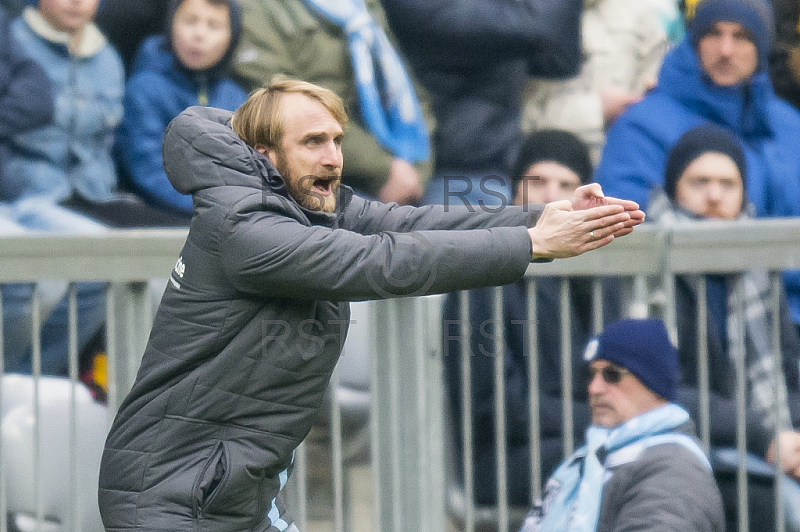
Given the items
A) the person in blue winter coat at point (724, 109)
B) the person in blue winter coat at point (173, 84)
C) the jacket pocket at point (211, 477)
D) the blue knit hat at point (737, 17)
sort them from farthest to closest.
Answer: the blue knit hat at point (737, 17)
the person in blue winter coat at point (724, 109)
the person in blue winter coat at point (173, 84)
the jacket pocket at point (211, 477)

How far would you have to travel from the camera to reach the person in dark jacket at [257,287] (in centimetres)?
280

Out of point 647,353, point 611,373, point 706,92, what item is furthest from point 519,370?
point 706,92

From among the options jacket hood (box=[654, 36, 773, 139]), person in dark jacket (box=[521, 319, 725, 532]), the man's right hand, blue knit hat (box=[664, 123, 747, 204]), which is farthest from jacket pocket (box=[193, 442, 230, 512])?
jacket hood (box=[654, 36, 773, 139])

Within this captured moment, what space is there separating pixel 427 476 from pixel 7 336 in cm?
144

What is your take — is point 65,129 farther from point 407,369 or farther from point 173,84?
point 407,369

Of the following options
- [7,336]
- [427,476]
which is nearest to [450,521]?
[427,476]

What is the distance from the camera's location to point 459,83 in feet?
17.2

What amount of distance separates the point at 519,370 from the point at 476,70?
1718 millimetres

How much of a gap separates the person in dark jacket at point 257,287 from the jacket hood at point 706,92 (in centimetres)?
237

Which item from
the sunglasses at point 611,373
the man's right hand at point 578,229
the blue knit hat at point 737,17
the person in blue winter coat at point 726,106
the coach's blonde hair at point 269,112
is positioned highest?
the blue knit hat at point 737,17

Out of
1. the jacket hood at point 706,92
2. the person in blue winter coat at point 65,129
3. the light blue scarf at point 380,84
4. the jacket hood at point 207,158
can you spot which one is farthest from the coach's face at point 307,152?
the jacket hood at point 706,92

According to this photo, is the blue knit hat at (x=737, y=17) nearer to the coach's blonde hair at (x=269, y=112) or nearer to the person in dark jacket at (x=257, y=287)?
the person in dark jacket at (x=257, y=287)

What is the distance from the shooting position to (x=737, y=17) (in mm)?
5211

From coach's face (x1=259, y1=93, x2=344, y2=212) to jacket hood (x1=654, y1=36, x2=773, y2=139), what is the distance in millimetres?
2641
